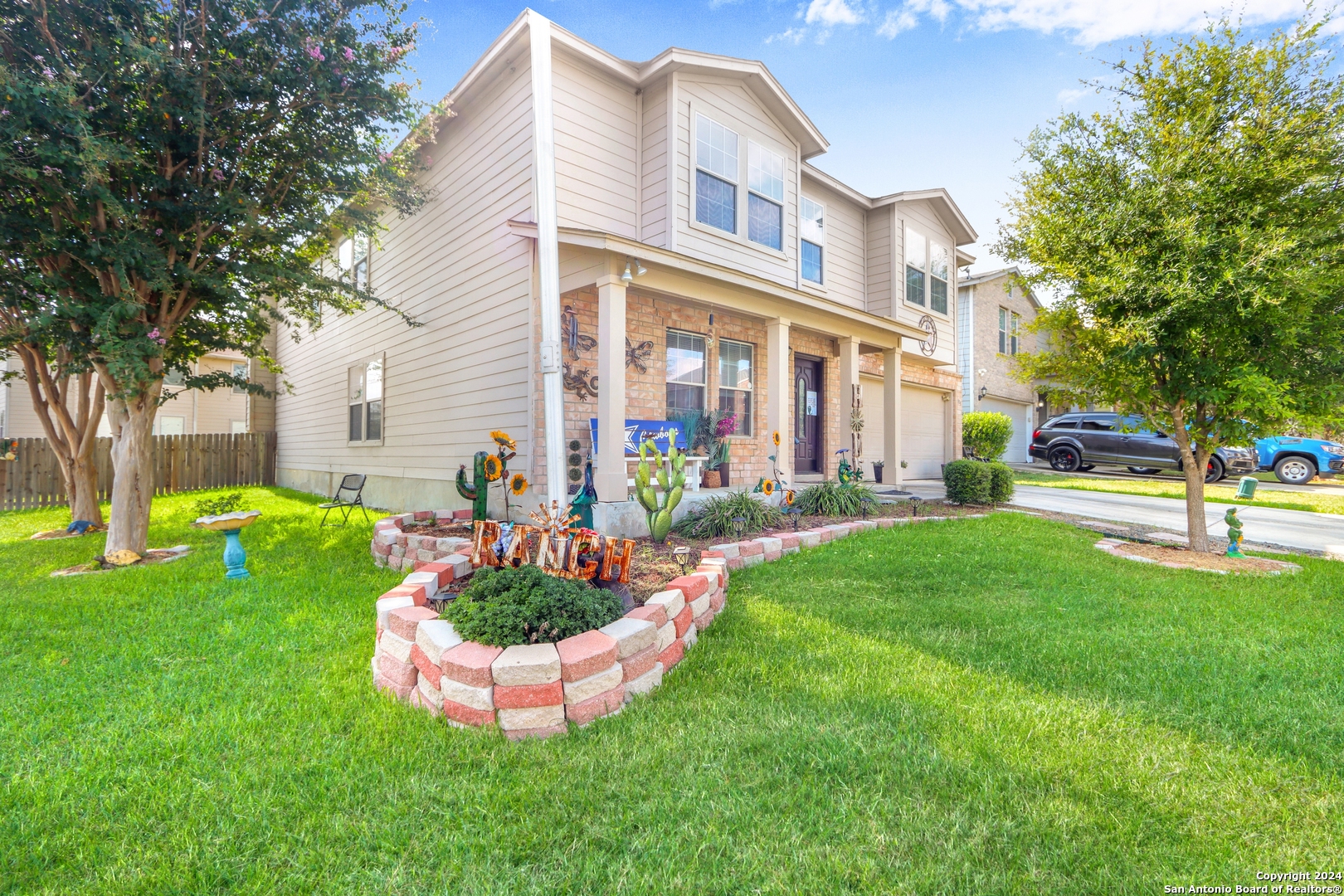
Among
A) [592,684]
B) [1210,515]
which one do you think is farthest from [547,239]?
[1210,515]

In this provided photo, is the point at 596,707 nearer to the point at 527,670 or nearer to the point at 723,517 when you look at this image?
the point at 527,670

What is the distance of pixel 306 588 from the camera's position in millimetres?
4438

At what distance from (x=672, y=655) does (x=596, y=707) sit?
0.60 m

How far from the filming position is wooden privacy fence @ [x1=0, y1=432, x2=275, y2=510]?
31.4 ft

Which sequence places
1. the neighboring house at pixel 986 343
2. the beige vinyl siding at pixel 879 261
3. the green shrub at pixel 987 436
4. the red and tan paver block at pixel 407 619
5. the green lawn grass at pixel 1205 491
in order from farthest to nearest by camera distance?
the neighboring house at pixel 986 343 < the green shrub at pixel 987 436 < the beige vinyl siding at pixel 879 261 < the green lawn grass at pixel 1205 491 < the red and tan paver block at pixel 407 619

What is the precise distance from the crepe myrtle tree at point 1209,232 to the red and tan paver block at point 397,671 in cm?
612

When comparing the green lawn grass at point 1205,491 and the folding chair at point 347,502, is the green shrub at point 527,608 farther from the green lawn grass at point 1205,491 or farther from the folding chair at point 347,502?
the green lawn grass at point 1205,491

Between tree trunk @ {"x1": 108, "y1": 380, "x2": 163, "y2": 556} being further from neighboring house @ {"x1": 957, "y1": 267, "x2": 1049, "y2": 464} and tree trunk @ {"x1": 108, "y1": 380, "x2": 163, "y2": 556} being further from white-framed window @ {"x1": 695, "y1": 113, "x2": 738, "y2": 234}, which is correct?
neighboring house @ {"x1": 957, "y1": 267, "x2": 1049, "y2": 464}

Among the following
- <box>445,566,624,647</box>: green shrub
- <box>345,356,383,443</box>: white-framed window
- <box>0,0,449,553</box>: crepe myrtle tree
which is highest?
<box>0,0,449,553</box>: crepe myrtle tree

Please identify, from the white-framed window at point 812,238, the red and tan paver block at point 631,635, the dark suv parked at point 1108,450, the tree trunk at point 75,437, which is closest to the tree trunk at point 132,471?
the tree trunk at point 75,437

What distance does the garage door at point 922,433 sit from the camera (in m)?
12.0

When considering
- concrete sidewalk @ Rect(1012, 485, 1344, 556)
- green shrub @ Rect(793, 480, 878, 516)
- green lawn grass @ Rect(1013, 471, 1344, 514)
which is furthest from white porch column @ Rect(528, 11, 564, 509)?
green lawn grass @ Rect(1013, 471, 1344, 514)

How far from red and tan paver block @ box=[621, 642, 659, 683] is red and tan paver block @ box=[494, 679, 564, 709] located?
0.33m

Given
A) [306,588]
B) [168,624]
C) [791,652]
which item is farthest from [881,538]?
[168,624]
